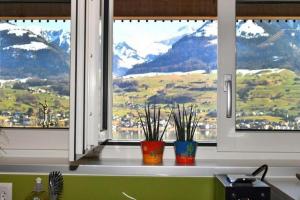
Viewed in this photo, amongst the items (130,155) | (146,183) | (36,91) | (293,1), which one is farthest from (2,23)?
(293,1)

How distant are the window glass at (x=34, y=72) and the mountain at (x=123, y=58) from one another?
256mm

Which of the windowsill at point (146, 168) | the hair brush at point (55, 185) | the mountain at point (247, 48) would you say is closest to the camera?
the hair brush at point (55, 185)

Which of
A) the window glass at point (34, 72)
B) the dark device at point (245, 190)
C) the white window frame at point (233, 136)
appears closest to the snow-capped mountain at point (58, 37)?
the window glass at point (34, 72)

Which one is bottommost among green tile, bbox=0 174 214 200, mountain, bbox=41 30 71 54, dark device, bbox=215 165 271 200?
green tile, bbox=0 174 214 200

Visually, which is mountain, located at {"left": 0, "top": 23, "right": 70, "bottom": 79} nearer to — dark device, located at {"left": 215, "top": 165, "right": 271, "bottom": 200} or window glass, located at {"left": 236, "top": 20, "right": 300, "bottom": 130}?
window glass, located at {"left": 236, "top": 20, "right": 300, "bottom": 130}

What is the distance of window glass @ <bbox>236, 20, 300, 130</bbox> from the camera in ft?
7.60

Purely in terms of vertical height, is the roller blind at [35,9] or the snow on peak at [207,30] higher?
the roller blind at [35,9]

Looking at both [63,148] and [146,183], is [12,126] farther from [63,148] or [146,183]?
[146,183]

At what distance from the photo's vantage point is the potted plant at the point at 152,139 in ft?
6.75

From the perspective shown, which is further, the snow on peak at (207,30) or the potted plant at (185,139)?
the snow on peak at (207,30)

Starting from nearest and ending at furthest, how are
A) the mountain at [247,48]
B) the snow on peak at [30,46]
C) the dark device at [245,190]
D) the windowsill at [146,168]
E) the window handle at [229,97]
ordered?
the dark device at [245,190], the windowsill at [146,168], the window handle at [229,97], the mountain at [247,48], the snow on peak at [30,46]

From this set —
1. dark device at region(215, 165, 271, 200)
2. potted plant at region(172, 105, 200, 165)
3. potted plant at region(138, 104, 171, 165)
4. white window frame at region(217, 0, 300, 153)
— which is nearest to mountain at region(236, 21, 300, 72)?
white window frame at region(217, 0, 300, 153)

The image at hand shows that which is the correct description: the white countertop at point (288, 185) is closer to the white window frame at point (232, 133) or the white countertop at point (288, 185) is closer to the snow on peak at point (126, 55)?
the white window frame at point (232, 133)

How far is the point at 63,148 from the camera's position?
2.26m
